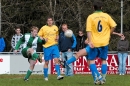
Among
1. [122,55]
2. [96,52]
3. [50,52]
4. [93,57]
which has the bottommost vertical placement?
[122,55]

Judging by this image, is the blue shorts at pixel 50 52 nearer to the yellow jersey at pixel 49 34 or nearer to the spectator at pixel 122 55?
the yellow jersey at pixel 49 34

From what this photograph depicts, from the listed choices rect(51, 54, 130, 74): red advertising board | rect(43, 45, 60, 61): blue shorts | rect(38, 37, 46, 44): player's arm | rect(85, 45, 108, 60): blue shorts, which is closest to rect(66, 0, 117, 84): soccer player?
rect(85, 45, 108, 60): blue shorts

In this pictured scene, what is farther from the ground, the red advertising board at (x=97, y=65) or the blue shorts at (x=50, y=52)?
the blue shorts at (x=50, y=52)

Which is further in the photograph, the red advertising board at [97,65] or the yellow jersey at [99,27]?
the red advertising board at [97,65]

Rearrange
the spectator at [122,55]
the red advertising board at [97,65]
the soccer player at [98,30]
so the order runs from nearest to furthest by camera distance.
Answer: the soccer player at [98,30], the spectator at [122,55], the red advertising board at [97,65]

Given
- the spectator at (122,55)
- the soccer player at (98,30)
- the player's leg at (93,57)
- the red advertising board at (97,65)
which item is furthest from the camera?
Result: the red advertising board at (97,65)

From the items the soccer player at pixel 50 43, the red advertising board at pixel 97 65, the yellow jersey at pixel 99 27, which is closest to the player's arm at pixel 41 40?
the soccer player at pixel 50 43

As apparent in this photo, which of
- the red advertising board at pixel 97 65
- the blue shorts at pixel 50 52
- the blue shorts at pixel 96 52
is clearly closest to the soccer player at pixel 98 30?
the blue shorts at pixel 96 52

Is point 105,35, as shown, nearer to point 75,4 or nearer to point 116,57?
point 116,57

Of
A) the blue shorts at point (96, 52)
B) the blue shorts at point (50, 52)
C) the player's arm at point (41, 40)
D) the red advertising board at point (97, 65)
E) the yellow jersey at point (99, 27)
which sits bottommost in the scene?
the red advertising board at point (97, 65)

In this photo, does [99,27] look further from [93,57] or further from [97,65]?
[97,65]

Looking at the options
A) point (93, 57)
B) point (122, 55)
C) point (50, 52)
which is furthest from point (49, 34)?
point (122, 55)

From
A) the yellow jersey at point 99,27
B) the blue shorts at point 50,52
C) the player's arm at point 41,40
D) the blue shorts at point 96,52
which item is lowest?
the blue shorts at point 50,52

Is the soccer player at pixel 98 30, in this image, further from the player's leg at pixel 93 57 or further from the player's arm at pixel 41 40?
the player's arm at pixel 41 40
